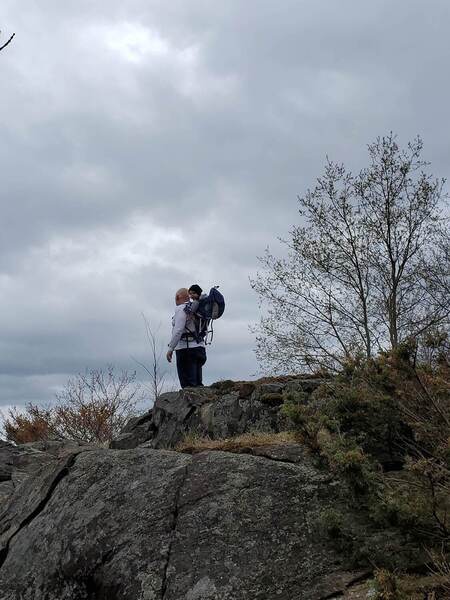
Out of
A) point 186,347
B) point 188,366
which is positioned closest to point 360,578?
point 186,347

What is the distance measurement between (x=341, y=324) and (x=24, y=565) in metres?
16.0

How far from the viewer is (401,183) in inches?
800

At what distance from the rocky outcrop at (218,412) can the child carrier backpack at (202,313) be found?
91 cm

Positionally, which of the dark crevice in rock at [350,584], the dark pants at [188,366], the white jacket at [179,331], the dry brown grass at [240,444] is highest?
the white jacket at [179,331]

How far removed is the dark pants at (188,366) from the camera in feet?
34.9

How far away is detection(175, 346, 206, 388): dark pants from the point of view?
1065 centimetres

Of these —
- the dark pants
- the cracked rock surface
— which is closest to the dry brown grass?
the cracked rock surface

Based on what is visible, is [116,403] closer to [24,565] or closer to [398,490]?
[24,565]

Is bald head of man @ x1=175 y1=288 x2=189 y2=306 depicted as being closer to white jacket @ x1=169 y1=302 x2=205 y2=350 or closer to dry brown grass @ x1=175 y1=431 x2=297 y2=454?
white jacket @ x1=169 y1=302 x2=205 y2=350

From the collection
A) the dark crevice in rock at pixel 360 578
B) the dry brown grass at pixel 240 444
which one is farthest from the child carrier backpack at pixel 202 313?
the dark crevice in rock at pixel 360 578

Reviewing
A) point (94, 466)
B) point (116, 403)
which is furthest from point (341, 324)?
point (94, 466)

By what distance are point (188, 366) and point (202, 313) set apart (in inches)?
34.0

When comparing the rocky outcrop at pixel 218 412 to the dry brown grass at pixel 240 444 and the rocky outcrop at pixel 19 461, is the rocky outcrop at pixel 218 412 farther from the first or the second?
the dry brown grass at pixel 240 444

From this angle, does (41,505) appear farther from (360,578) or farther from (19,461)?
(19,461)
